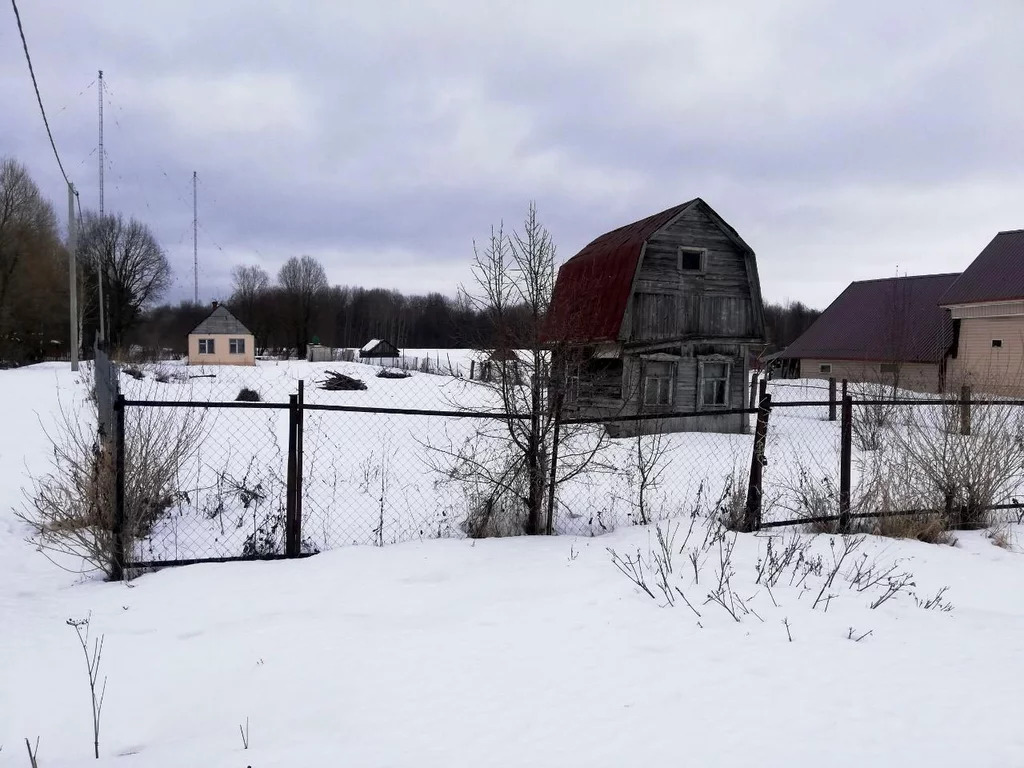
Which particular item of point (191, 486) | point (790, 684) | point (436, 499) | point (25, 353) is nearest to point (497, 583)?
point (790, 684)

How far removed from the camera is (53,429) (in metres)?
13.0

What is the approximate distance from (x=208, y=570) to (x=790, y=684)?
444 cm

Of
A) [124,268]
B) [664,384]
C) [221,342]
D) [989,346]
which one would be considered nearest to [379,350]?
[221,342]

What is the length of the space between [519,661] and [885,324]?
3227 centimetres

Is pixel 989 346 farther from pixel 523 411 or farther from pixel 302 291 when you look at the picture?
pixel 302 291

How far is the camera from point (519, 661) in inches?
149

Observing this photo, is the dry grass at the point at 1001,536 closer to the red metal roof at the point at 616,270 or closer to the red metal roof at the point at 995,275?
the red metal roof at the point at 616,270

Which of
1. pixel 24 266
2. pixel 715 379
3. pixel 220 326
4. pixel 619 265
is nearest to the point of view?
pixel 619 265

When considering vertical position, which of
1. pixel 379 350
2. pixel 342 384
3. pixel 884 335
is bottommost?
pixel 342 384

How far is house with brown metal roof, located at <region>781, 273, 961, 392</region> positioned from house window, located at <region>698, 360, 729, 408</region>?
9.56 meters

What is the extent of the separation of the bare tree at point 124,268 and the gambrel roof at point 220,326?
12185 millimetres

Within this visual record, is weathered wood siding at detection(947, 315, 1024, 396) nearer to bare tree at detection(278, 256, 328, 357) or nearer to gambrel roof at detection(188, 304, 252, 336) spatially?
gambrel roof at detection(188, 304, 252, 336)

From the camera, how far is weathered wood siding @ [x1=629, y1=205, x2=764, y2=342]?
18031mm

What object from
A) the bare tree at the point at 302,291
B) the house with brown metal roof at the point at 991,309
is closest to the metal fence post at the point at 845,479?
the house with brown metal roof at the point at 991,309
